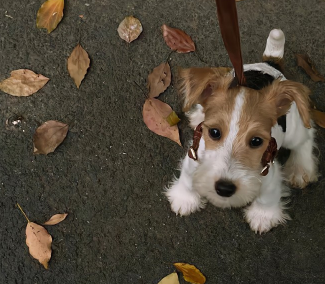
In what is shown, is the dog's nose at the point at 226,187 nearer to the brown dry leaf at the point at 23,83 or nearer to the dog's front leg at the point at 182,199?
the dog's front leg at the point at 182,199

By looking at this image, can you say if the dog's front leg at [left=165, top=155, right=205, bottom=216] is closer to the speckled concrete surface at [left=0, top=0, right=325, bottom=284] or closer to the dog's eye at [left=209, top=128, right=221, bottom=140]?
the speckled concrete surface at [left=0, top=0, right=325, bottom=284]

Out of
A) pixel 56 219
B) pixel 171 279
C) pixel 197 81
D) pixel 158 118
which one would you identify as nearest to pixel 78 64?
pixel 158 118

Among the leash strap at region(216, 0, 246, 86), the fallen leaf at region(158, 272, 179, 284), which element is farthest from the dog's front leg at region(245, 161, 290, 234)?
the leash strap at region(216, 0, 246, 86)

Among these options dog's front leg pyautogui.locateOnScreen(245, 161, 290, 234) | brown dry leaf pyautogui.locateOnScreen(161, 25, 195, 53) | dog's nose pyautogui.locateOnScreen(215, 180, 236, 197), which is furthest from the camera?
brown dry leaf pyautogui.locateOnScreen(161, 25, 195, 53)

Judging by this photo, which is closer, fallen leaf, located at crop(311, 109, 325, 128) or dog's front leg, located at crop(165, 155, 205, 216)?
dog's front leg, located at crop(165, 155, 205, 216)

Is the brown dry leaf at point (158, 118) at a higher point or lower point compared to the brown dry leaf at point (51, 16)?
lower

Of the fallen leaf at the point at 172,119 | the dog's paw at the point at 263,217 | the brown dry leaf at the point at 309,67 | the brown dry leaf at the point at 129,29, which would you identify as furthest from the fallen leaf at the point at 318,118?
the brown dry leaf at the point at 129,29
